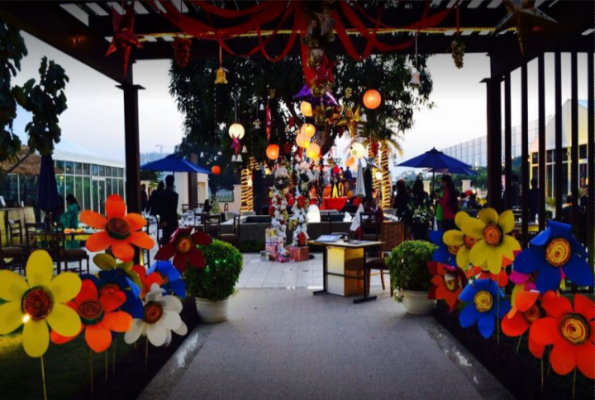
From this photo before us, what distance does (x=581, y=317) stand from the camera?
9.62ft

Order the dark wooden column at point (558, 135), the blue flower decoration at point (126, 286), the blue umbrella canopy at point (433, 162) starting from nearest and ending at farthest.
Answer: the blue flower decoration at point (126, 286) → the dark wooden column at point (558, 135) → the blue umbrella canopy at point (433, 162)

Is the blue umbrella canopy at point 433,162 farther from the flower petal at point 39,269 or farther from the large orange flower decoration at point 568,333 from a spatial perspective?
the flower petal at point 39,269

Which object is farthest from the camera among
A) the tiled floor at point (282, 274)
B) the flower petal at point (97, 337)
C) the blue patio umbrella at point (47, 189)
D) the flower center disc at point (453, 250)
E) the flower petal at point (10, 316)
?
the blue patio umbrella at point (47, 189)

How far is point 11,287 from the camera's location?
288cm

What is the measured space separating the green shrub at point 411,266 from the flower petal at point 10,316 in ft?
13.1

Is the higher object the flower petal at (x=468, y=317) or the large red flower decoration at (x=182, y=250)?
the large red flower decoration at (x=182, y=250)

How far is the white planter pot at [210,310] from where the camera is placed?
18.6 feet

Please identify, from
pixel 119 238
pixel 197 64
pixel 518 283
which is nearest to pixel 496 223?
pixel 518 283

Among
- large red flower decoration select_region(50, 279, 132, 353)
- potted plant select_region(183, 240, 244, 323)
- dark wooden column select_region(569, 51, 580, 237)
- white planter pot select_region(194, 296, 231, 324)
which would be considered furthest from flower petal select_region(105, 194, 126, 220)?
dark wooden column select_region(569, 51, 580, 237)

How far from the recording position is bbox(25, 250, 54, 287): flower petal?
9.59ft

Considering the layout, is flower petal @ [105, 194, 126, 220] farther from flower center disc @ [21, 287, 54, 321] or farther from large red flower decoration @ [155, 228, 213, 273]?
large red flower decoration @ [155, 228, 213, 273]

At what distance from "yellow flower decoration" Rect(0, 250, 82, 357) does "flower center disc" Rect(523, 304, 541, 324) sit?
2.71 metres

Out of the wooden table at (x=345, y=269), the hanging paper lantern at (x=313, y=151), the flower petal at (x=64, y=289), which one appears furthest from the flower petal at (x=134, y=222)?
the hanging paper lantern at (x=313, y=151)

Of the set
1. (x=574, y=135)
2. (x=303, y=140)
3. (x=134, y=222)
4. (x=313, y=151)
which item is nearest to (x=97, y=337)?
(x=134, y=222)
